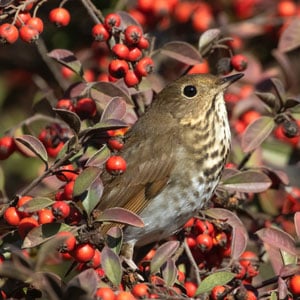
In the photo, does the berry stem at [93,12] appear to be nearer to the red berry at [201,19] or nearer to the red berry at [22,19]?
the red berry at [22,19]

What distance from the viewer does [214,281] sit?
310cm

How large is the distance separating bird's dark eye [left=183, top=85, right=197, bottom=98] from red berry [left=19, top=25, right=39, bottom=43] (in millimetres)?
914

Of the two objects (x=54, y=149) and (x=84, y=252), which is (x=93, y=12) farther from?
(x=84, y=252)

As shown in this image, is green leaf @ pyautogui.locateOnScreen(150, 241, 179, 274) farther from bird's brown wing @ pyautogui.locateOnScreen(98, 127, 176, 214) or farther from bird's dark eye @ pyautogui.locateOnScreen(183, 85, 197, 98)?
bird's dark eye @ pyautogui.locateOnScreen(183, 85, 197, 98)

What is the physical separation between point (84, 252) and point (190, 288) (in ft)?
1.98

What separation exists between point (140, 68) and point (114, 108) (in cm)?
35

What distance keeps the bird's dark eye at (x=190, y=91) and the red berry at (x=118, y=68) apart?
1.58 ft

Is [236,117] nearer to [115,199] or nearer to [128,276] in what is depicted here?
[115,199]

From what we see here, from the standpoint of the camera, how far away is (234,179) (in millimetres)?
3785

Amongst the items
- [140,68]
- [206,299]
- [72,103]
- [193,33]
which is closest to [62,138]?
[72,103]

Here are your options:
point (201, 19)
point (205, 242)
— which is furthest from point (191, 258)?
point (201, 19)

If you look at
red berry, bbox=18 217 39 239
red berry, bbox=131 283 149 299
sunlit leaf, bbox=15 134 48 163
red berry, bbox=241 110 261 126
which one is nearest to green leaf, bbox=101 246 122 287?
red berry, bbox=131 283 149 299

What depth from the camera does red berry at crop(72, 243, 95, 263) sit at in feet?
9.89

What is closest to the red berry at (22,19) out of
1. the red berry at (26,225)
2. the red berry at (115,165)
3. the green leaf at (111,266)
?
the red berry at (115,165)
